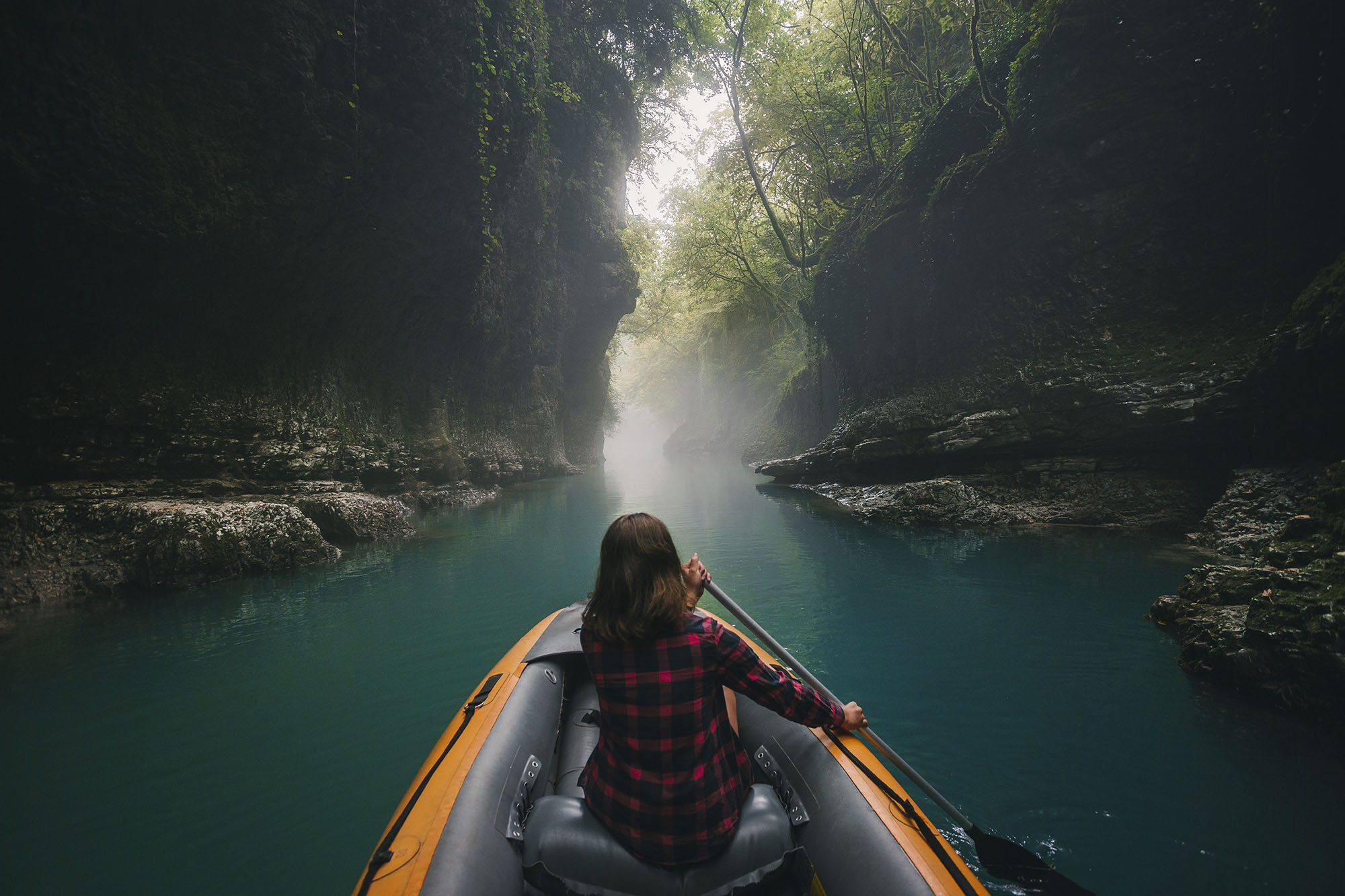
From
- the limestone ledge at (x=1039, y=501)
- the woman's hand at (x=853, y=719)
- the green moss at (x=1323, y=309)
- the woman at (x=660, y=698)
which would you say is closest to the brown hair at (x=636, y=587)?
the woman at (x=660, y=698)

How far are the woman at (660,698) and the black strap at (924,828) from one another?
556 millimetres

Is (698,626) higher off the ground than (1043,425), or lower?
lower

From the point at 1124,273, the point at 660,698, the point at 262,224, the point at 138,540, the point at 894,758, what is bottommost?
the point at 138,540

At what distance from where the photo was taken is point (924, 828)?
5.99 ft

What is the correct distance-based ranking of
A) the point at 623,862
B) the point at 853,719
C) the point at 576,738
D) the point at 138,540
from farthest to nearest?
the point at 138,540, the point at 576,738, the point at 853,719, the point at 623,862

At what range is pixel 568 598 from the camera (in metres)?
6.33

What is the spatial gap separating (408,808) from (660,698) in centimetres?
103

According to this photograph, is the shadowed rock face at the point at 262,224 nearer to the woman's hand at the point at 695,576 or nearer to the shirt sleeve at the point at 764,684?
the woman's hand at the point at 695,576

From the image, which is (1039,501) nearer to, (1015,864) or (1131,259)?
(1131,259)

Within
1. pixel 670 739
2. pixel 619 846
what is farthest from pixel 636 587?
pixel 619 846

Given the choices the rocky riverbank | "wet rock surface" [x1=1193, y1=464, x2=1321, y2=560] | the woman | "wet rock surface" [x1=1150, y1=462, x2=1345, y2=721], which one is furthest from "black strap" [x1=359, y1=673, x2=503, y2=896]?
"wet rock surface" [x1=1193, y1=464, x2=1321, y2=560]

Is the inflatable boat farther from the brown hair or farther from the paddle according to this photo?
the brown hair

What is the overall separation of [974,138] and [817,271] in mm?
5380

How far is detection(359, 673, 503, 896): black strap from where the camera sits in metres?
1.60
